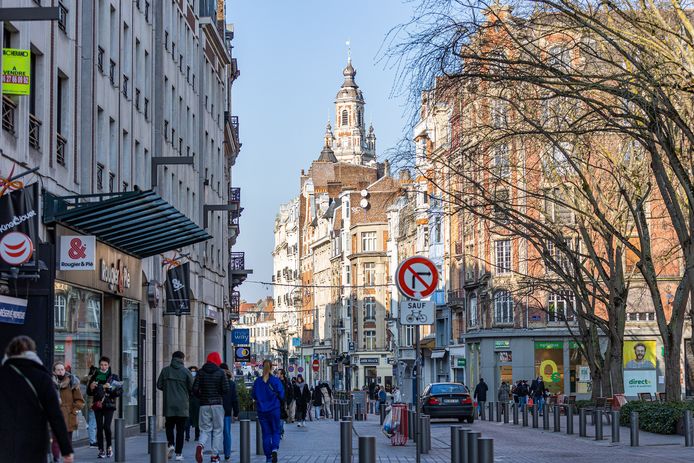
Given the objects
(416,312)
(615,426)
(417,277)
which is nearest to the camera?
(417,277)

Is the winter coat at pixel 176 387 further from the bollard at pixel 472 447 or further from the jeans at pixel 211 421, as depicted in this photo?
the bollard at pixel 472 447

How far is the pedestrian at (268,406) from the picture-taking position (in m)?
21.2

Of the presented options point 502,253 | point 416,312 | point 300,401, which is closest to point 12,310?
point 416,312

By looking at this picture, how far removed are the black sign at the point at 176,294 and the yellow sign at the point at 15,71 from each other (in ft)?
61.4

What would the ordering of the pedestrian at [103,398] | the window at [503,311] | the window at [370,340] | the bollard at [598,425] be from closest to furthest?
the pedestrian at [103,398] → the bollard at [598,425] → the window at [503,311] → the window at [370,340]

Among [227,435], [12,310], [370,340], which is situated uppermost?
[370,340]

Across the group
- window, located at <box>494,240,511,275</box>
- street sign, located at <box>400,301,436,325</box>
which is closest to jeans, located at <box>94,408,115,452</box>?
street sign, located at <box>400,301,436,325</box>

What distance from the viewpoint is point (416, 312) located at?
62.9 feet

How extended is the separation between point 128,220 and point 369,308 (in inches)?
3918

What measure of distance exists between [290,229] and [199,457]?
150920mm

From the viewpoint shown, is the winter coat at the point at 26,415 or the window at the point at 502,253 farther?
the window at the point at 502,253

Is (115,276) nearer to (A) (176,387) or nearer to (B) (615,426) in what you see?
(A) (176,387)

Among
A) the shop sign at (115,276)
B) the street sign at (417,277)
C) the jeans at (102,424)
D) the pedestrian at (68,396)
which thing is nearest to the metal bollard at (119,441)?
the pedestrian at (68,396)

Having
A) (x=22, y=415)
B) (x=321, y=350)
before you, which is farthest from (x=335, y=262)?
(x=22, y=415)
